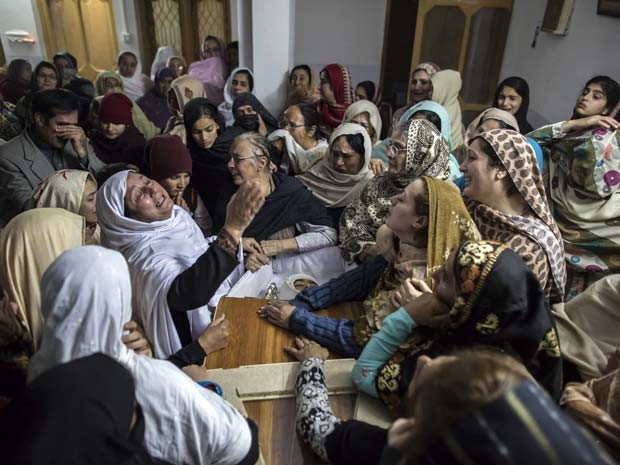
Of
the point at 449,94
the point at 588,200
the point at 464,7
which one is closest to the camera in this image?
the point at 588,200

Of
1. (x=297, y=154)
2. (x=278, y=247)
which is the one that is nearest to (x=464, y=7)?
(x=297, y=154)

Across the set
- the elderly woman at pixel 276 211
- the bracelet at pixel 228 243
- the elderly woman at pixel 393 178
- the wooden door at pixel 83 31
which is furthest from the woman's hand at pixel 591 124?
the wooden door at pixel 83 31

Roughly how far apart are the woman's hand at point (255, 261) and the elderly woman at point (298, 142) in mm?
1261

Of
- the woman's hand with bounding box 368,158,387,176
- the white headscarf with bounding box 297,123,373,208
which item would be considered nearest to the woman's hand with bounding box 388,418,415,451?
the white headscarf with bounding box 297,123,373,208

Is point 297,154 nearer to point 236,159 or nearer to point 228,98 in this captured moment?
point 236,159

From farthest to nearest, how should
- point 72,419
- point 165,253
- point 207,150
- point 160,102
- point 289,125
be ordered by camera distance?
point 160,102 → point 289,125 → point 207,150 → point 165,253 → point 72,419

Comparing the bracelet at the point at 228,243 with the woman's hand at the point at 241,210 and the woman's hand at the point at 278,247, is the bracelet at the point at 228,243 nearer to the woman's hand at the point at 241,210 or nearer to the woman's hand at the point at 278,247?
the woman's hand at the point at 241,210

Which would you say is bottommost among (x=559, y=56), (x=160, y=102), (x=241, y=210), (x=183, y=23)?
(x=160, y=102)

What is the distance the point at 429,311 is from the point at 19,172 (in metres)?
2.74

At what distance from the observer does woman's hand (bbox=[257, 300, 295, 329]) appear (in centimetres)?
173

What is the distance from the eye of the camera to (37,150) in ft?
9.41

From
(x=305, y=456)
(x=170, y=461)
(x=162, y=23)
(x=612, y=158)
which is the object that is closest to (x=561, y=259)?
(x=612, y=158)

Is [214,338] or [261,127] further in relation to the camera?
[261,127]

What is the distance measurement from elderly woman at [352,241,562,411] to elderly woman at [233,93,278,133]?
287cm
